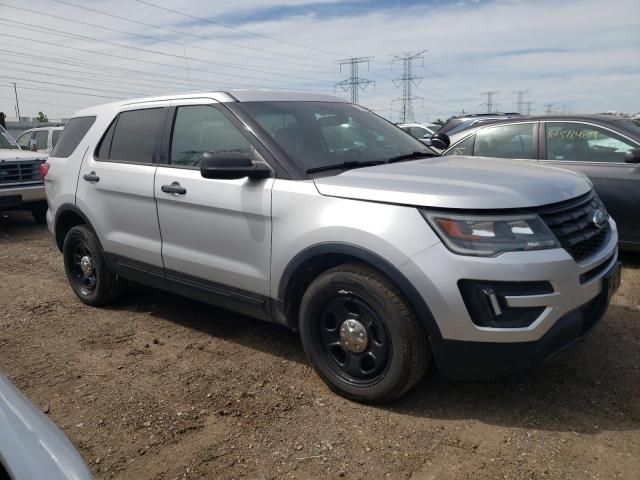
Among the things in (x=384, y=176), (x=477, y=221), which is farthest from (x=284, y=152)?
(x=477, y=221)

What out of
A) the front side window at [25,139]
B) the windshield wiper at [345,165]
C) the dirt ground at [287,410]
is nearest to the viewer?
the dirt ground at [287,410]

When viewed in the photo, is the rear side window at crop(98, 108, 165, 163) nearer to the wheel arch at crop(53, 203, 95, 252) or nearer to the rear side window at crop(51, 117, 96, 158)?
the rear side window at crop(51, 117, 96, 158)

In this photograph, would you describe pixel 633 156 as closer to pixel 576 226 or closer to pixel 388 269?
pixel 576 226

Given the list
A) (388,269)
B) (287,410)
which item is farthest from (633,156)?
(287,410)

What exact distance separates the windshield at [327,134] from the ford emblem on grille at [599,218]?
4.22 ft

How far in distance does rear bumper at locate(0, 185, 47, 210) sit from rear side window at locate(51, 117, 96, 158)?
4.51 m

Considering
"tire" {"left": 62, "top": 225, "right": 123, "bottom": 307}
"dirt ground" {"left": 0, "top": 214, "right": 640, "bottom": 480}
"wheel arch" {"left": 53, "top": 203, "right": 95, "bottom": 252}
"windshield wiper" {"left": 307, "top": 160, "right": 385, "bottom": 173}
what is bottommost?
"dirt ground" {"left": 0, "top": 214, "right": 640, "bottom": 480}

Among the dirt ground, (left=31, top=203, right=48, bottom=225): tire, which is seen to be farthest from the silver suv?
(left=31, top=203, right=48, bottom=225): tire

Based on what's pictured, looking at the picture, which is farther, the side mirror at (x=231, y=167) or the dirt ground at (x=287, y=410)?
the side mirror at (x=231, y=167)

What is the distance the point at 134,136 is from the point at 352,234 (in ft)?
7.56

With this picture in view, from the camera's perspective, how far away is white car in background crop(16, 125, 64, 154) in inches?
472

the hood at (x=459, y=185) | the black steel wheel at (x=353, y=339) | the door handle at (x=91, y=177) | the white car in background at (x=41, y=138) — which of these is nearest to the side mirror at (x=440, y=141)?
the hood at (x=459, y=185)

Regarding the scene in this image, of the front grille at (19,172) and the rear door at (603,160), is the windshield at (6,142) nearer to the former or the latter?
the front grille at (19,172)

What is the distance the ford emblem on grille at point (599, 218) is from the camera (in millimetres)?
3104
